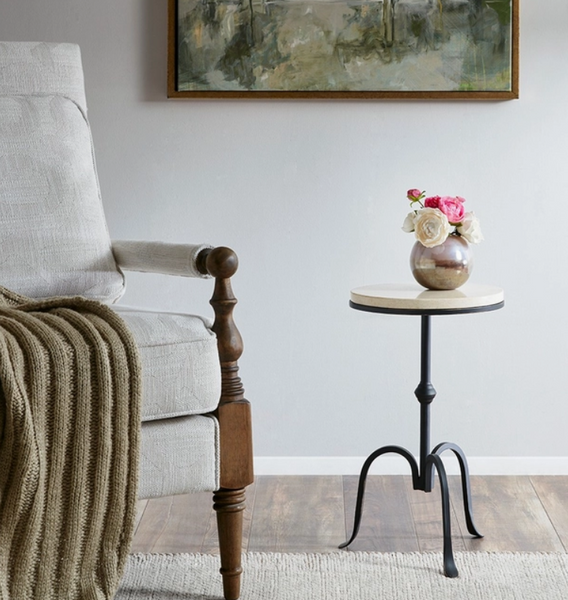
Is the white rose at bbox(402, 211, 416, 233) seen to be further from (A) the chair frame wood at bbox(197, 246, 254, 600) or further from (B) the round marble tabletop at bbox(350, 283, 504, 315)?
(A) the chair frame wood at bbox(197, 246, 254, 600)

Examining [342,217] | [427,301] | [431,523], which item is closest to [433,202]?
[427,301]

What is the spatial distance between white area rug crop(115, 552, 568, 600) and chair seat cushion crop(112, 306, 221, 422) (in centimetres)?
38

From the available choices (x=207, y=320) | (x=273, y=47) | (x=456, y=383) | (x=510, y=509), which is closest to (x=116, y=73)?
(x=273, y=47)

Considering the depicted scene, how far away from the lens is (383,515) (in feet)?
5.99

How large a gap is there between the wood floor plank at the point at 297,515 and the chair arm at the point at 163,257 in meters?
0.61

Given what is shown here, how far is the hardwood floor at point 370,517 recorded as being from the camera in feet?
5.48

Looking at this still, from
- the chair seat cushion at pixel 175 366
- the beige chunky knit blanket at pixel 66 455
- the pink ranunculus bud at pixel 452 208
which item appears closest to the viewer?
the beige chunky knit blanket at pixel 66 455

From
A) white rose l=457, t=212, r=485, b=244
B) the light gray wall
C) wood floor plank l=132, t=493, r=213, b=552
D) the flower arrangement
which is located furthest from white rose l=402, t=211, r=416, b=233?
wood floor plank l=132, t=493, r=213, b=552

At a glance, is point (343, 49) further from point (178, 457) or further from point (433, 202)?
point (178, 457)

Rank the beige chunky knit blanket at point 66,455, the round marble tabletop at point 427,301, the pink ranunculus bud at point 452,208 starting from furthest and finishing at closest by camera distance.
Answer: the pink ranunculus bud at point 452,208, the round marble tabletop at point 427,301, the beige chunky knit blanket at point 66,455

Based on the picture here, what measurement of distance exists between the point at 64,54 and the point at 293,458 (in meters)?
1.16

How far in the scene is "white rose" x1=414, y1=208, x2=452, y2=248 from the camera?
5.22 ft

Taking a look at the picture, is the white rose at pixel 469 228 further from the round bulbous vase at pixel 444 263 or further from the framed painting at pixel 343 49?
the framed painting at pixel 343 49

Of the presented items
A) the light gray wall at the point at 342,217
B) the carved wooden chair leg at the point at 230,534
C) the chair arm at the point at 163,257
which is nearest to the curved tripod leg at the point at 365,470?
the carved wooden chair leg at the point at 230,534
